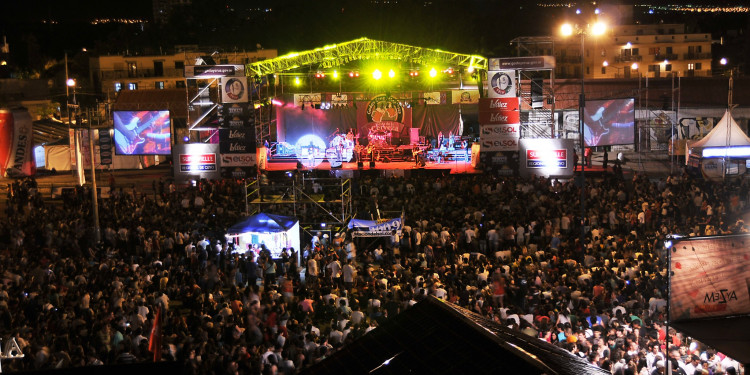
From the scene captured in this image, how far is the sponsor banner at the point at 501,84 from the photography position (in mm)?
25828

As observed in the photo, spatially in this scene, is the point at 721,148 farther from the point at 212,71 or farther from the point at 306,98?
the point at 212,71

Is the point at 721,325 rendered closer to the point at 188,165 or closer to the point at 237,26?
the point at 188,165

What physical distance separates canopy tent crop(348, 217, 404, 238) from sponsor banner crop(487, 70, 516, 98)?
9.71m

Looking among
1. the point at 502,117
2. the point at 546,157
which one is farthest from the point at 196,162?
the point at 546,157

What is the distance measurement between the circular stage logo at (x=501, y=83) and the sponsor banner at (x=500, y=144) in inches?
65.3

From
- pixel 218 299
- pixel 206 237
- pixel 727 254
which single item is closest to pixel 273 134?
pixel 206 237

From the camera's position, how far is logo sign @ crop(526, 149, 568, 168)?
1004 inches

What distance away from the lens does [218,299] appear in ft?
44.8

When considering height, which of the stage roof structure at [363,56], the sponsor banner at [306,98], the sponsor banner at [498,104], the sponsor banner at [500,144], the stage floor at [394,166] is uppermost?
the stage roof structure at [363,56]

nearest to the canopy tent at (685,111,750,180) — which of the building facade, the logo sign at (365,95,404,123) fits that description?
the logo sign at (365,95,404,123)

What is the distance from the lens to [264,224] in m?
17.5

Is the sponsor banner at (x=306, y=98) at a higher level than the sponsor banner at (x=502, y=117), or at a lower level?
A: higher

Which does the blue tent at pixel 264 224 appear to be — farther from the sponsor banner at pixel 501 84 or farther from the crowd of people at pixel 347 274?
the sponsor banner at pixel 501 84

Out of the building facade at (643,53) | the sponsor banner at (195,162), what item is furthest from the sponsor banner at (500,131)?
the building facade at (643,53)
